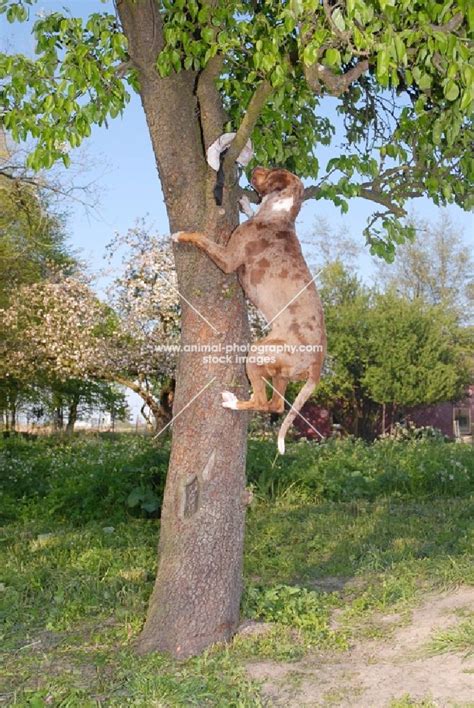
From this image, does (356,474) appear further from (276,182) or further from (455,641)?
(276,182)

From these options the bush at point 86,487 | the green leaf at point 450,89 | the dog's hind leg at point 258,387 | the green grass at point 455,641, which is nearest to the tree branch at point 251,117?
the green leaf at point 450,89

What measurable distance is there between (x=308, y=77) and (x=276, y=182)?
0.80 m

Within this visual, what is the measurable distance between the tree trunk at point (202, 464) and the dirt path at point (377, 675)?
2.05ft

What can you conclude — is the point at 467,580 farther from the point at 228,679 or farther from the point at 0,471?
the point at 0,471

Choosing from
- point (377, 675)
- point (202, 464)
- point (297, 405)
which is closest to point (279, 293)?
point (297, 405)

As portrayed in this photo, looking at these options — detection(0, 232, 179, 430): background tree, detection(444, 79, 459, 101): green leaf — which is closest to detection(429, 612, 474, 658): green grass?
detection(444, 79, 459, 101): green leaf

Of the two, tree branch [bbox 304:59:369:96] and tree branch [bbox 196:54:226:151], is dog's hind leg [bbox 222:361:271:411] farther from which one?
tree branch [bbox 304:59:369:96]

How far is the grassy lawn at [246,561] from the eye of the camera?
17.0 ft

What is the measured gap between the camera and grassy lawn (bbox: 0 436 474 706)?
519 cm

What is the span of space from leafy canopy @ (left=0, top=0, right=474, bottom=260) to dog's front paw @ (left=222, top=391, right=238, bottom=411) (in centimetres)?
200

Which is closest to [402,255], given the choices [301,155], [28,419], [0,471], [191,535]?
[28,419]

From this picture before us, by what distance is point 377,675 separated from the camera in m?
5.02

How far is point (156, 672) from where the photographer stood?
514cm

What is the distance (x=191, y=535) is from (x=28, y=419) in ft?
78.1
